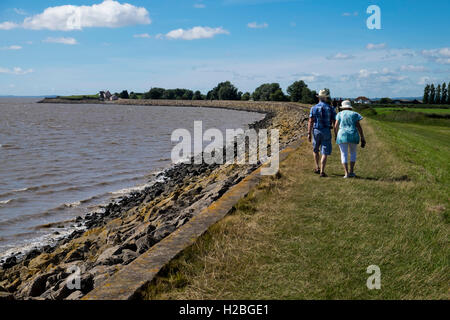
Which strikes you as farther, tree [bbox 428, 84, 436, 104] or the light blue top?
tree [bbox 428, 84, 436, 104]

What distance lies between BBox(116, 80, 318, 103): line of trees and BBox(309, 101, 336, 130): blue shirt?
59.8 meters

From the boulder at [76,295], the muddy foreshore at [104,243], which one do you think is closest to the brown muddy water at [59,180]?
the muddy foreshore at [104,243]

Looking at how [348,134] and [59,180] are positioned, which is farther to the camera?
[59,180]

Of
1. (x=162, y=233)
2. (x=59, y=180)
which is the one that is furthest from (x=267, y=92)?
(x=162, y=233)

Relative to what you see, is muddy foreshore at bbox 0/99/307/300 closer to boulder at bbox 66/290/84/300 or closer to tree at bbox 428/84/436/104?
boulder at bbox 66/290/84/300

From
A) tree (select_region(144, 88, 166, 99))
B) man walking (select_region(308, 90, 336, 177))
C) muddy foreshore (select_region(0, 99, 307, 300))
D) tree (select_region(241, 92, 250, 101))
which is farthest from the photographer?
tree (select_region(144, 88, 166, 99))

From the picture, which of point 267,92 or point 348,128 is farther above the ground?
point 267,92

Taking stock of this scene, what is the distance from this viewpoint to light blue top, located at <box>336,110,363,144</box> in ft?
24.5

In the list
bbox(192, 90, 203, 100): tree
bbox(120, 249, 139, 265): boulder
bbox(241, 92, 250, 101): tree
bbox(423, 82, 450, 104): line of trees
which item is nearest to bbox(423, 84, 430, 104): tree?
bbox(423, 82, 450, 104): line of trees

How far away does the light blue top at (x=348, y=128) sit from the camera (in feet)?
24.5

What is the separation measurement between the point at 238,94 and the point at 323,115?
123 metres

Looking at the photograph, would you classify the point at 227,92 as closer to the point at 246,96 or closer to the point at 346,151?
the point at 246,96

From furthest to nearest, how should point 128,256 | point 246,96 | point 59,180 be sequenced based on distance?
point 246,96, point 59,180, point 128,256

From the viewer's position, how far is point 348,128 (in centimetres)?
752
